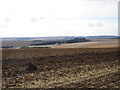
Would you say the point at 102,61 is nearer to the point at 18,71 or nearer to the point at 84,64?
the point at 84,64

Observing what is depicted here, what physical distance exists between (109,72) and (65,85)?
154 inches

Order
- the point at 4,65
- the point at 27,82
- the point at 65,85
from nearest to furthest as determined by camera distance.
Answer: the point at 65,85, the point at 27,82, the point at 4,65

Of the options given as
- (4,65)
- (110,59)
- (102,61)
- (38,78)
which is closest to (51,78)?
(38,78)

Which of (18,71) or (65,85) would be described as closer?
(65,85)

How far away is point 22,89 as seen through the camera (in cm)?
1027

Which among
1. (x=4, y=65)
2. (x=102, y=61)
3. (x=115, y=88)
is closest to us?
(x=115, y=88)

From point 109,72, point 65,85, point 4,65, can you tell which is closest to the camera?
point 65,85

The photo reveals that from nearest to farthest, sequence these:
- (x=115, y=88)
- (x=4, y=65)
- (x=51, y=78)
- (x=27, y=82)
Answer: (x=115, y=88) < (x=27, y=82) < (x=51, y=78) < (x=4, y=65)

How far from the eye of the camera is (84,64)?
16.0 m

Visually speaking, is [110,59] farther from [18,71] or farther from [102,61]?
[18,71]

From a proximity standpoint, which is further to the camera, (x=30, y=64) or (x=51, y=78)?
(x=30, y=64)

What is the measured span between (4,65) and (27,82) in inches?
195

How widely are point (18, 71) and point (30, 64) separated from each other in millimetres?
2127

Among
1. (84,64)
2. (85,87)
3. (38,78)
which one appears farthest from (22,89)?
(84,64)
